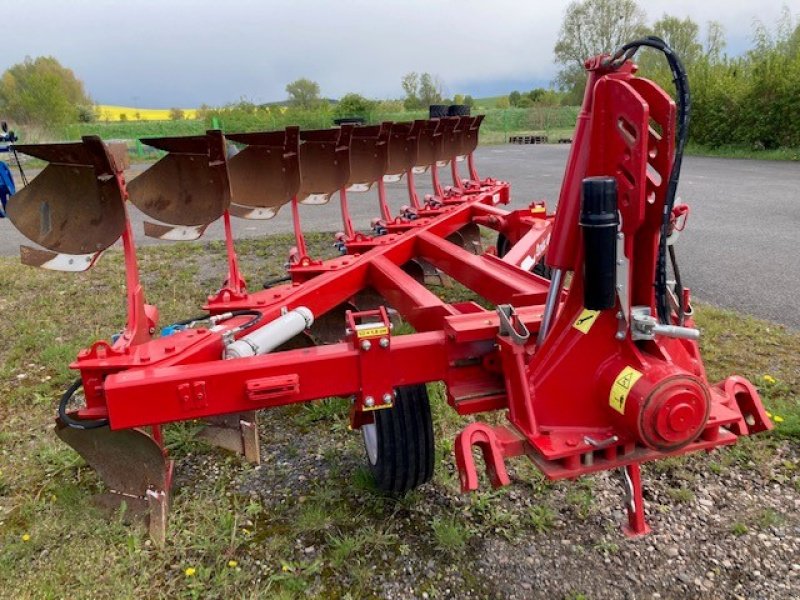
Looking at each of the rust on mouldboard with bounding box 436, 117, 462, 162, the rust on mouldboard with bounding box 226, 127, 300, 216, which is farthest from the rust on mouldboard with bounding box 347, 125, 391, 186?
the rust on mouldboard with bounding box 436, 117, 462, 162

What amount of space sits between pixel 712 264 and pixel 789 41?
15807mm

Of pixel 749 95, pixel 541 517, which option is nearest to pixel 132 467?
pixel 541 517

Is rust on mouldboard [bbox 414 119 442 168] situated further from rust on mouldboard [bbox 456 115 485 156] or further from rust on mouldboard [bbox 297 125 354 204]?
rust on mouldboard [bbox 297 125 354 204]

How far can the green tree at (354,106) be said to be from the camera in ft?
87.2

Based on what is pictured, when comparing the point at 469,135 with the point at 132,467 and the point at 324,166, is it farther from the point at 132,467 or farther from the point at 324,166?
the point at 132,467

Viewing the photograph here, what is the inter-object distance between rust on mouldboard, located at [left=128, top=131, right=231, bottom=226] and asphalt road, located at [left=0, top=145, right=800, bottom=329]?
11.9ft

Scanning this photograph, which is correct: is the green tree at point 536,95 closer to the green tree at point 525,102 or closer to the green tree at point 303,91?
the green tree at point 525,102

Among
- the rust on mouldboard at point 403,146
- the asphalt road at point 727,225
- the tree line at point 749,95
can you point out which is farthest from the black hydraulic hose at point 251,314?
the tree line at point 749,95

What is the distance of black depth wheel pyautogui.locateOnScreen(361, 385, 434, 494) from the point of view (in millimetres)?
2227

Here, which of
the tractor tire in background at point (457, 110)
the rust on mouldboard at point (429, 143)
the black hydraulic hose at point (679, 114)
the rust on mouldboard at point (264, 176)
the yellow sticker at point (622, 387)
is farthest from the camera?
the tractor tire in background at point (457, 110)

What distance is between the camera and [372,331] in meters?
1.91

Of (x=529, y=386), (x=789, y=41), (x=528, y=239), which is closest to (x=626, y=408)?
(x=529, y=386)

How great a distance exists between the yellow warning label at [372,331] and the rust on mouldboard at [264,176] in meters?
1.48

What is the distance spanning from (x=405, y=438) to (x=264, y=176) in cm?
167
